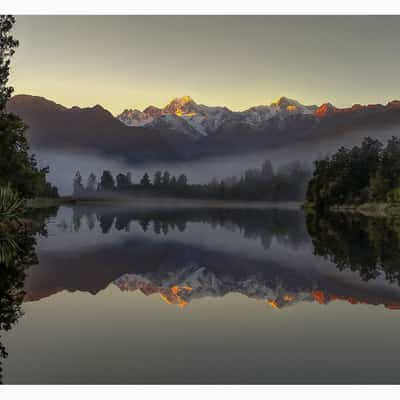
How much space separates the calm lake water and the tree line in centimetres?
8580

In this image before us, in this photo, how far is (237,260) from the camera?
2702cm

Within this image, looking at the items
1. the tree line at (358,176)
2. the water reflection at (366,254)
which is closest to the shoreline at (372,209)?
the tree line at (358,176)

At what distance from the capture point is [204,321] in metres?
13.6

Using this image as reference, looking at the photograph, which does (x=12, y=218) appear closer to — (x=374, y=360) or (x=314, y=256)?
(x=314, y=256)

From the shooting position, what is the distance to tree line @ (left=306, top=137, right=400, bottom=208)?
107 meters

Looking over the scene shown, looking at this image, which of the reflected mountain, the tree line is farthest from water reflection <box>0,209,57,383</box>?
the tree line

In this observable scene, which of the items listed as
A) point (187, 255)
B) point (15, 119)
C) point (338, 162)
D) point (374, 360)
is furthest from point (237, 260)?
point (338, 162)

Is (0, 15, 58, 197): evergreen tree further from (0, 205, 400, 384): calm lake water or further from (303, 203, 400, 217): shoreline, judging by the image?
(303, 203, 400, 217): shoreline

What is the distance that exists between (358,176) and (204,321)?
120 metres

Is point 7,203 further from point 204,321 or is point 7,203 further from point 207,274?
point 204,321

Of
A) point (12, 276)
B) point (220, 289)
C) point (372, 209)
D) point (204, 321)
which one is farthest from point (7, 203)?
point (372, 209)

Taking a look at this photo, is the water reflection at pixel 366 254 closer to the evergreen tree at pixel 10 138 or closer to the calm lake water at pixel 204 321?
the calm lake water at pixel 204 321

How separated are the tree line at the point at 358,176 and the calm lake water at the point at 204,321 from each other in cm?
8580

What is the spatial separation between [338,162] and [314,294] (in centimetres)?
12234
